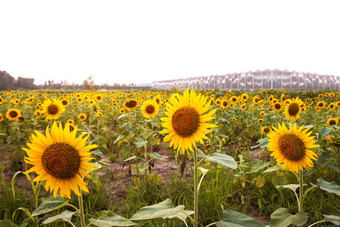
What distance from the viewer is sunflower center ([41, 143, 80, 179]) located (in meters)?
1.19

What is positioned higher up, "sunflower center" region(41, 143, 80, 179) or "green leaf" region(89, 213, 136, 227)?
"sunflower center" region(41, 143, 80, 179)

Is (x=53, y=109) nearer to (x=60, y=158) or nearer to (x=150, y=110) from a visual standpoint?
(x=150, y=110)

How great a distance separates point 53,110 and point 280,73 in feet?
94.1

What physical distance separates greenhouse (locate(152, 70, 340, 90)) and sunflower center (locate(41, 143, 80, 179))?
28925mm

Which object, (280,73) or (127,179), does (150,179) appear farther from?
(280,73)

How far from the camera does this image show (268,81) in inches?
1092

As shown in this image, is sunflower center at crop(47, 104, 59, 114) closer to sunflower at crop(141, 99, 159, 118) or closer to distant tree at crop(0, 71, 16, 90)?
sunflower at crop(141, 99, 159, 118)

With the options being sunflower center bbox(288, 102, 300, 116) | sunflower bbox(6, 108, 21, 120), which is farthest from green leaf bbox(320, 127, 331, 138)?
sunflower bbox(6, 108, 21, 120)

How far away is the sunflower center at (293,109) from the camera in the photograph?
311 cm

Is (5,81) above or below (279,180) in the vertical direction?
above


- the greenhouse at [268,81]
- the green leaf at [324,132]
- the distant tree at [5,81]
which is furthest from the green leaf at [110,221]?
the distant tree at [5,81]

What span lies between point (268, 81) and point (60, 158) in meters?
29.4

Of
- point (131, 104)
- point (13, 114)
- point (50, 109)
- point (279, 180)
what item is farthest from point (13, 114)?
point (279, 180)

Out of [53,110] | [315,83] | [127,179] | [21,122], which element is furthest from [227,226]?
[315,83]
